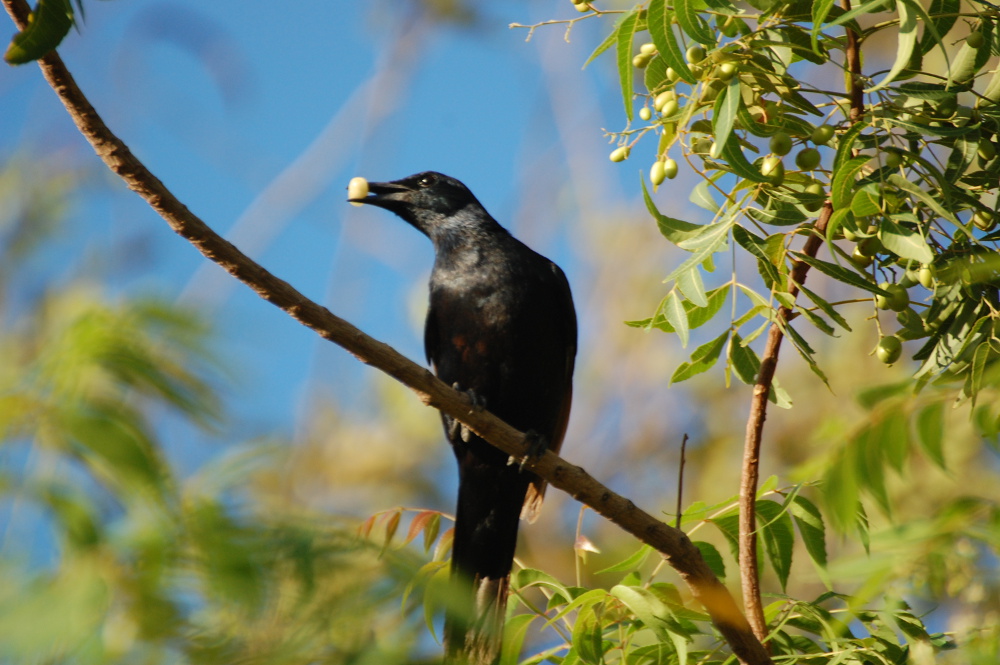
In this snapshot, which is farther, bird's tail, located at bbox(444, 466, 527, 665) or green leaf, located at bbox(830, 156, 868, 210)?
bird's tail, located at bbox(444, 466, 527, 665)

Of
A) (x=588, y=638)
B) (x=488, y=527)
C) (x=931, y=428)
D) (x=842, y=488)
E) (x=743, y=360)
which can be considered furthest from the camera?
(x=488, y=527)

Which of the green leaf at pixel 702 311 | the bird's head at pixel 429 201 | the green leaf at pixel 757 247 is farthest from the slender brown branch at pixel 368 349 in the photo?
the bird's head at pixel 429 201

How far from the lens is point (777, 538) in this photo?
2533 mm

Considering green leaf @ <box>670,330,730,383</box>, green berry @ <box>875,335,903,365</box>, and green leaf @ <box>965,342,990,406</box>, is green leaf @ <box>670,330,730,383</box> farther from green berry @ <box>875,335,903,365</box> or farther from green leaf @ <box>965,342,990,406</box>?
green leaf @ <box>965,342,990,406</box>

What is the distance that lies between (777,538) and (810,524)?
0.11m

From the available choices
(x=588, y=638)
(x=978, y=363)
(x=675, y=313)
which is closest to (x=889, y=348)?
(x=978, y=363)

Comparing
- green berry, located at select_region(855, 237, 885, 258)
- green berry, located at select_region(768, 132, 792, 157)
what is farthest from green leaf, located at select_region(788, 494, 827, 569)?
green berry, located at select_region(768, 132, 792, 157)

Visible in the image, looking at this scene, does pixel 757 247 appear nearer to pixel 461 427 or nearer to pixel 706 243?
pixel 706 243

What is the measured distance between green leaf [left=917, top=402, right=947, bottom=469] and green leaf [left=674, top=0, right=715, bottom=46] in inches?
42.8

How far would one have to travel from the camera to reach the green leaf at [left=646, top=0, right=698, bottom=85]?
213 cm

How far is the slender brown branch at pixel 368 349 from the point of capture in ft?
7.22

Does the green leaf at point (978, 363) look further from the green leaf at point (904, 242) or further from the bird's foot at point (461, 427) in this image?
the bird's foot at point (461, 427)

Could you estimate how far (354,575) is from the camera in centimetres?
122

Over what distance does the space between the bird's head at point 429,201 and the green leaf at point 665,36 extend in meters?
3.06
